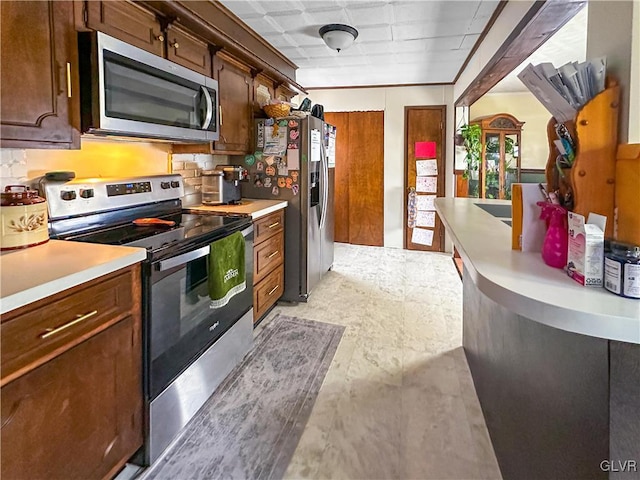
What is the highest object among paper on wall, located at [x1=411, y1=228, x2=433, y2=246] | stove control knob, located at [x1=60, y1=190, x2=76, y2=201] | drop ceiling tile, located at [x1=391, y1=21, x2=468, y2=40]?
drop ceiling tile, located at [x1=391, y1=21, x2=468, y2=40]

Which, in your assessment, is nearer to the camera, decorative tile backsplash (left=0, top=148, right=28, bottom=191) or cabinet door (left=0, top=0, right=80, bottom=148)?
cabinet door (left=0, top=0, right=80, bottom=148)

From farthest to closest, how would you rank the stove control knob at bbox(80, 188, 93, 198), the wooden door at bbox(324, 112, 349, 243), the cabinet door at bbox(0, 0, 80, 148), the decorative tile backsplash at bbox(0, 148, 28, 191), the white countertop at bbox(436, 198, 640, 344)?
1. the wooden door at bbox(324, 112, 349, 243)
2. the stove control knob at bbox(80, 188, 93, 198)
3. the decorative tile backsplash at bbox(0, 148, 28, 191)
4. the cabinet door at bbox(0, 0, 80, 148)
5. the white countertop at bbox(436, 198, 640, 344)

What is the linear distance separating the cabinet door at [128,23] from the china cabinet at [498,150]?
168 inches

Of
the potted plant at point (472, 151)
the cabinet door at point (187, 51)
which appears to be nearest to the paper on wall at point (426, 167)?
the potted plant at point (472, 151)

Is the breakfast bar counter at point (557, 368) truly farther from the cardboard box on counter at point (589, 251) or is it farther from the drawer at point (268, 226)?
the drawer at point (268, 226)

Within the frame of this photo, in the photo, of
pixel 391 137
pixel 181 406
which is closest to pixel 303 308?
pixel 181 406

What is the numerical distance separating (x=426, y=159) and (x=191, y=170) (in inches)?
145

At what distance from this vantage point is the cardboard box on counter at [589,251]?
0.93 m

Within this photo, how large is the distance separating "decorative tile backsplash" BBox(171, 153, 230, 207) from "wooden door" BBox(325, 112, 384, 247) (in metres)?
3.03

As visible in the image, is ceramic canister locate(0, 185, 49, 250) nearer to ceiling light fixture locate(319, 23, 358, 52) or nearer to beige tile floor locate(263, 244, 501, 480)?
beige tile floor locate(263, 244, 501, 480)

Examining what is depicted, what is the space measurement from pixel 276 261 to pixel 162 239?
1584 millimetres

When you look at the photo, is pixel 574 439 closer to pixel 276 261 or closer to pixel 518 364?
pixel 518 364

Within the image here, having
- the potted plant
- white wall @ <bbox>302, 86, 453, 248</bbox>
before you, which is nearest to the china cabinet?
the potted plant

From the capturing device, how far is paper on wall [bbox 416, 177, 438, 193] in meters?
5.67
